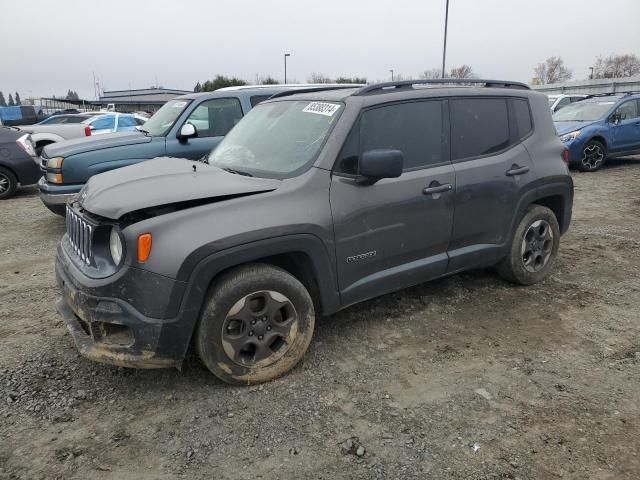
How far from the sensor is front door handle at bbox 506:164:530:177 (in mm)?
4117

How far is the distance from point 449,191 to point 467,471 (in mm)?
2031

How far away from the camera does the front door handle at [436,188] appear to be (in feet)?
11.8

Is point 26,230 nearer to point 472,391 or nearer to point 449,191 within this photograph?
point 449,191

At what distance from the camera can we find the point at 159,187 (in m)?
2.94

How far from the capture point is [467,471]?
238 cm

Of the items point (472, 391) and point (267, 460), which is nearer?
point (267, 460)

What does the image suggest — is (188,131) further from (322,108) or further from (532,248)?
(532,248)

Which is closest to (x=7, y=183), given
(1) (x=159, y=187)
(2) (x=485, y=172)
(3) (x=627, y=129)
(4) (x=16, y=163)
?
(4) (x=16, y=163)

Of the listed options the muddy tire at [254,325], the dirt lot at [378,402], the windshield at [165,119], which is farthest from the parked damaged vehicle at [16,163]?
the muddy tire at [254,325]

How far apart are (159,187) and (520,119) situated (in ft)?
10.3

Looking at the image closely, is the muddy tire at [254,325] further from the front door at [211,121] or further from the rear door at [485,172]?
the front door at [211,121]

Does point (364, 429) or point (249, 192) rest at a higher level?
point (249, 192)

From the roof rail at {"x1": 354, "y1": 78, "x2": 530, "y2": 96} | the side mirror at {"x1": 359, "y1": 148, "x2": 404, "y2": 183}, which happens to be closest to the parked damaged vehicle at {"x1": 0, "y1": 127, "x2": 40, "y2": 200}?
the roof rail at {"x1": 354, "y1": 78, "x2": 530, "y2": 96}

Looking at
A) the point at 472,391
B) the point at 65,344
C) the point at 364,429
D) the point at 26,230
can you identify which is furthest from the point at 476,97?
the point at 26,230
